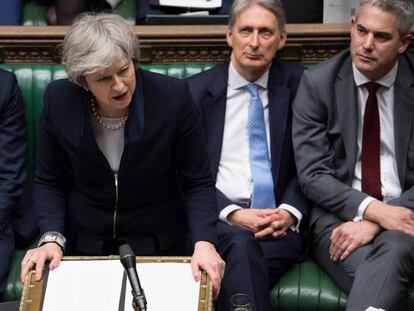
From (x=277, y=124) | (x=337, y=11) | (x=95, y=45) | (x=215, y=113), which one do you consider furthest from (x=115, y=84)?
(x=337, y=11)

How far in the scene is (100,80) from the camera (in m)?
2.19

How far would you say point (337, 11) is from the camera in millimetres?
3141

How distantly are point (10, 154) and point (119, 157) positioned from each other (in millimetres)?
501

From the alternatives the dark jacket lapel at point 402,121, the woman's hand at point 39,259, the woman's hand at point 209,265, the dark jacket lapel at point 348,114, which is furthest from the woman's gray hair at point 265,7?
the woman's hand at point 39,259

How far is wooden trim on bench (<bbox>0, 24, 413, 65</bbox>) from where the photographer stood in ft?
9.75

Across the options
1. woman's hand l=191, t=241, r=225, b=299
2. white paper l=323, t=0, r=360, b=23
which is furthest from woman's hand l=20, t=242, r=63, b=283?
white paper l=323, t=0, r=360, b=23

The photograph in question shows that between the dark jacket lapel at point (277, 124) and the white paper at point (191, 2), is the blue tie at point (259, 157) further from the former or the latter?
the white paper at point (191, 2)

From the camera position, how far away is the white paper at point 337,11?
10.3 ft

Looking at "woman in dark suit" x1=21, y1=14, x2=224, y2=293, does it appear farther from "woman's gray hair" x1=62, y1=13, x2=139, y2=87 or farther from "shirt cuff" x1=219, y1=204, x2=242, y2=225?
"shirt cuff" x1=219, y1=204, x2=242, y2=225

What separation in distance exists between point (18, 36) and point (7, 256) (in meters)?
0.83

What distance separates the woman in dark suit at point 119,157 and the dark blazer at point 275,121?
1.08 ft

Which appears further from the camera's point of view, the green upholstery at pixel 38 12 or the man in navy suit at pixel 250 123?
the green upholstery at pixel 38 12

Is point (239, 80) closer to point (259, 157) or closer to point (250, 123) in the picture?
point (250, 123)

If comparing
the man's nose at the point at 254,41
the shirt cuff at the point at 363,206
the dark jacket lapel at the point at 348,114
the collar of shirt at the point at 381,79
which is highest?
the man's nose at the point at 254,41
